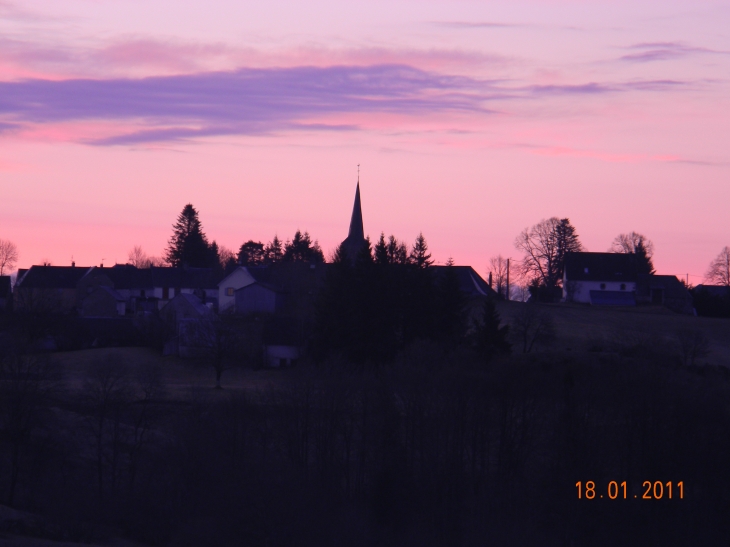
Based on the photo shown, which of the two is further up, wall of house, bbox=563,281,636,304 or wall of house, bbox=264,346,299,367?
wall of house, bbox=563,281,636,304

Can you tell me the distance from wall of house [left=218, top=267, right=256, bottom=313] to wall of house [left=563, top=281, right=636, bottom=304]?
2795cm

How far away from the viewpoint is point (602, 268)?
73562 millimetres

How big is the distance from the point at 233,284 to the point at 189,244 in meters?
27.3

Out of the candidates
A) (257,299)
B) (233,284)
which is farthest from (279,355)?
(233,284)

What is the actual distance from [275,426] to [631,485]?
13.0m

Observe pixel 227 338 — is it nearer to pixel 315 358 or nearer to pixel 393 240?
pixel 315 358

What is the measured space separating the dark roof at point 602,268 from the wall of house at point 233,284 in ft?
93.0

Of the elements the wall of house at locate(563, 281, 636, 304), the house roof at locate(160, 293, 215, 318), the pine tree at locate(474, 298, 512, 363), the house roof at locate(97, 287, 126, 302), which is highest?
the wall of house at locate(563, 281, 636, 304)

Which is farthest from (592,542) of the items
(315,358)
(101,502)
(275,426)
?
(315,358)

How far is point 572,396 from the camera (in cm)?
3144
